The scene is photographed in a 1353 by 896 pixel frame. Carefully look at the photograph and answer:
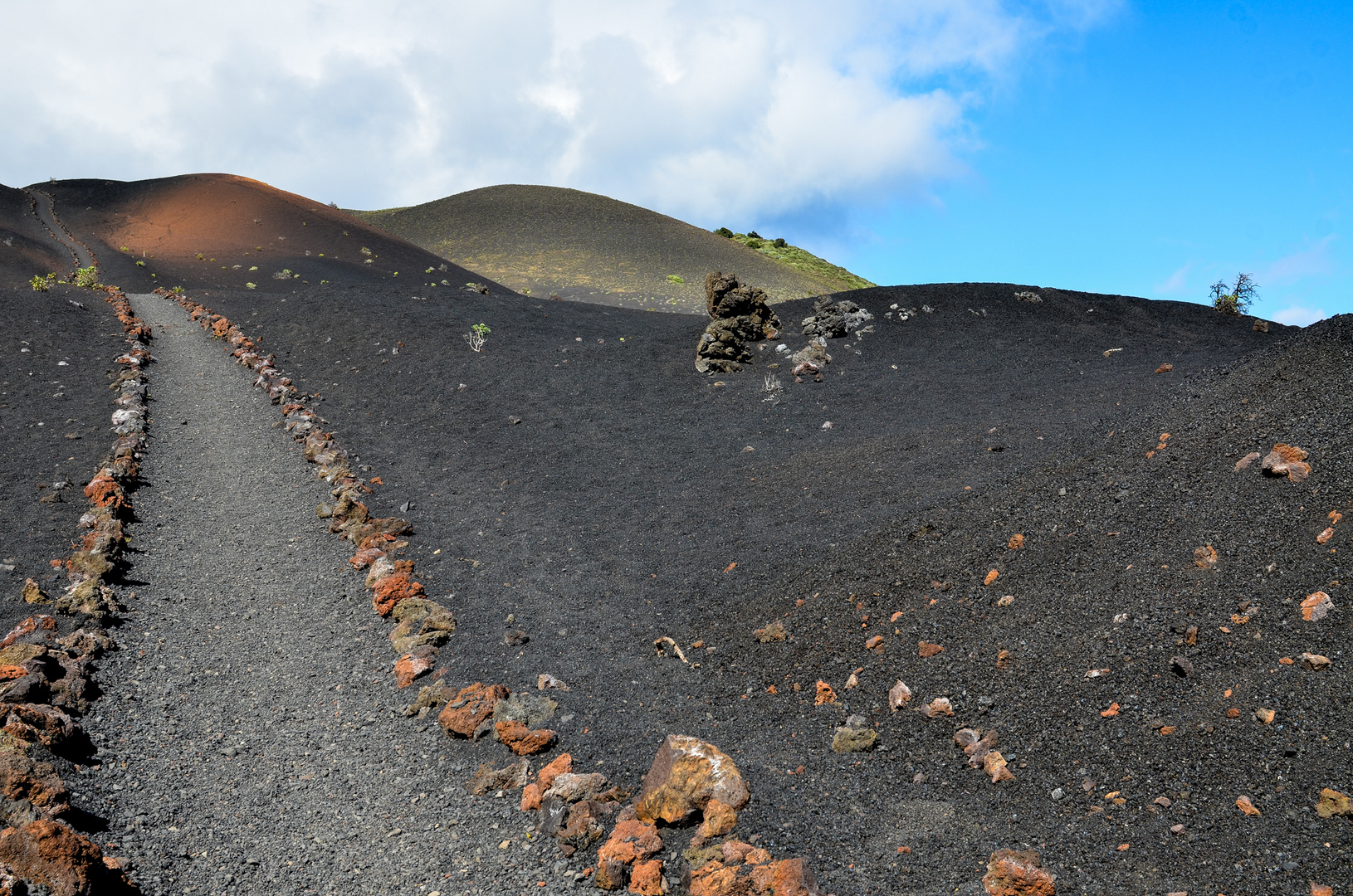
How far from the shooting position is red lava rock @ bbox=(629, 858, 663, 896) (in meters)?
4.30

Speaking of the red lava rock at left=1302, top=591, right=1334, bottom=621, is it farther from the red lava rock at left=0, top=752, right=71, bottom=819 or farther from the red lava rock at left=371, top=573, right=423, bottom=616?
the red lava rock at left=0, top=752, right=71, bottom=819

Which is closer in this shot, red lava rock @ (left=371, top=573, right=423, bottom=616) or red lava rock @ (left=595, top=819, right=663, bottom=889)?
red lava rock @ (left=595, top=819, right=663, bottom=889)

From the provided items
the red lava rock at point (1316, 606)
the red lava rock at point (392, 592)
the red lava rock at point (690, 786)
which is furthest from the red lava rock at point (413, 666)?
the red lava rock at point (1316, 606)

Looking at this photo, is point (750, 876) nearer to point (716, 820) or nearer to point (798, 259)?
point (716, 820)

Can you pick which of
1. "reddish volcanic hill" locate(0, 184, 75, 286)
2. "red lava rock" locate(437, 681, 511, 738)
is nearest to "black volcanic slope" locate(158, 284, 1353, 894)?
"red lava rock" locate(437, 681, 511, 738)

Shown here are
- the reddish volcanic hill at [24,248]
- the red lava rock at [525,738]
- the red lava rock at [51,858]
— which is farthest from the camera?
the reddish volcanic hill at [24,248]

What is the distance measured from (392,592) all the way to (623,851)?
4269 mm

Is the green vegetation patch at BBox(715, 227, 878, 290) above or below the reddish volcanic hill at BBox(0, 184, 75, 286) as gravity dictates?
above

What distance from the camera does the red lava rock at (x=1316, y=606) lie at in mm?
4875

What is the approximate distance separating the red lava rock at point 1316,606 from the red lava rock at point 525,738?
16.3ft

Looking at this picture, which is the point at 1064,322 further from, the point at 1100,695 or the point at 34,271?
the point at 34,271

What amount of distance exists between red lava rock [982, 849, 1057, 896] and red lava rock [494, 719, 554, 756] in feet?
9.65

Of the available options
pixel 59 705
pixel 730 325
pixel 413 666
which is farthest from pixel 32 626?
pixel 730 325

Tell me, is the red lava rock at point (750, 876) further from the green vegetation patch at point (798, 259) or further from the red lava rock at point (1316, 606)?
the green vegetation patch at point (798, 259)
